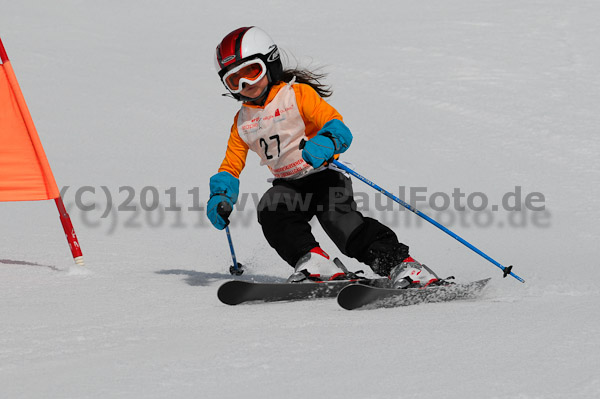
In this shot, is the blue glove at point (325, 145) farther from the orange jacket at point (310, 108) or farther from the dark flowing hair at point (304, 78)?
the dark flowing hair at point (304, 78)

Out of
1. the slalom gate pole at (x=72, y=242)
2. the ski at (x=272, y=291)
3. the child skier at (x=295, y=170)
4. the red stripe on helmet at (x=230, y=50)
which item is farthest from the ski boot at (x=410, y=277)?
the slalom gate pole at (x=72, y=242)

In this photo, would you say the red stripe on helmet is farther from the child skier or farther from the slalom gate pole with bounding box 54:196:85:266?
the slalom gate pole with bounding box 54:196:85:266

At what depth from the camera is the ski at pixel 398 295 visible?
12.7 ft

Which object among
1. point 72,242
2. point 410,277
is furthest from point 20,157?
point 410,277

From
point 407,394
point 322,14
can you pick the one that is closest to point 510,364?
point 407,394

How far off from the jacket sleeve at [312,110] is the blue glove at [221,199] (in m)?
0.60

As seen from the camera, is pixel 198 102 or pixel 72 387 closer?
pixel 72 387

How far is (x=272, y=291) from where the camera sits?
4234 mm

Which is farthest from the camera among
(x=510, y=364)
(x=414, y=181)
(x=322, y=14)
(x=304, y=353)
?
(x=322, y=14)

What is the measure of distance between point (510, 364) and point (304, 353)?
0.78 metres

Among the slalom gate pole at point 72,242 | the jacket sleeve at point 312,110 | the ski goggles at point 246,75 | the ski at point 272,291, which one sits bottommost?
the ski at point 272,291

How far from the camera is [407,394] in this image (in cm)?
251

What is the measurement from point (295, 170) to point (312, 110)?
397 mm

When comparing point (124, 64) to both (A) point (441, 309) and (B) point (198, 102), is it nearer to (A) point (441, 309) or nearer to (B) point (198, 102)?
(B) point (198, 102)
